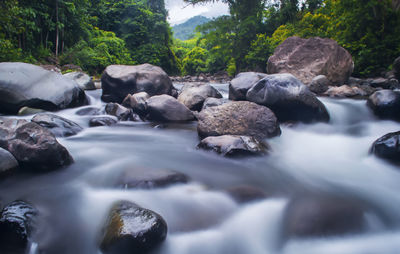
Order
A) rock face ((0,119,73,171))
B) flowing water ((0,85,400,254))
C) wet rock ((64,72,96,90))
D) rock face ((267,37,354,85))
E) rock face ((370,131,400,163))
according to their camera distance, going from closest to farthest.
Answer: flowing water ((0,85,400,254)), rock face ((0,119,73,171)), rock face ((370,131,400,163)), wet rock ((64,72,96,90)), rock face ((267,37,354,85))

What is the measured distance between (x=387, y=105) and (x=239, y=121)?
307cm

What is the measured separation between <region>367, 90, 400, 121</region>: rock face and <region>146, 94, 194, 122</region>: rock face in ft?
12.5

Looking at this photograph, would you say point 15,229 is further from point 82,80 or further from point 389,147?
point 82,80

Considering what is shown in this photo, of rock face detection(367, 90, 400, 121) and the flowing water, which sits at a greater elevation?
rock face detection(367, 90, 400, 121)

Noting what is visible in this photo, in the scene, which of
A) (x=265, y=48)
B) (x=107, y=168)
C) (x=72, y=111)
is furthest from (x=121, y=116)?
(x=265, y=48)

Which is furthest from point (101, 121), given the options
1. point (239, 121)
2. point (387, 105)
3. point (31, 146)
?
point (387, 105)

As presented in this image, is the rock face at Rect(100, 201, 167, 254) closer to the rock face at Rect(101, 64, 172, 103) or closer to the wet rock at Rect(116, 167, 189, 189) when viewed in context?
the wet rock at Rect(116, 167, 189, 189)

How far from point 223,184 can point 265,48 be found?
19.4 m

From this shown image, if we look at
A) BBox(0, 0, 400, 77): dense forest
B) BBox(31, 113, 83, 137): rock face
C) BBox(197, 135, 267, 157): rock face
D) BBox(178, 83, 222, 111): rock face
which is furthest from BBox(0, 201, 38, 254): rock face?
BBox(0, 0, 400, 77): dense forest

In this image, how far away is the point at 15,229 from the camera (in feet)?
5.55

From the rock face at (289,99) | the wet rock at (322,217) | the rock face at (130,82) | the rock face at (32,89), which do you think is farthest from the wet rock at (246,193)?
the rock face at (130,82)

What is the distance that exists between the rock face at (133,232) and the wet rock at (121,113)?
13.3ft

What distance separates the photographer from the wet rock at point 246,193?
2408mm

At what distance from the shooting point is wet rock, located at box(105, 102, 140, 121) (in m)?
5.71
